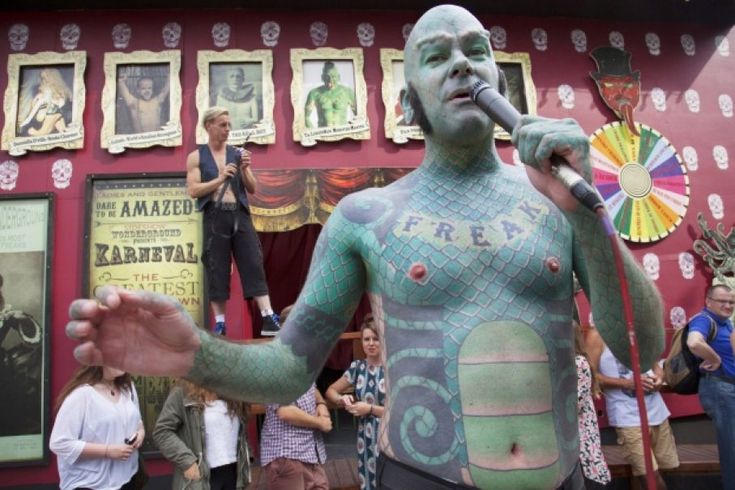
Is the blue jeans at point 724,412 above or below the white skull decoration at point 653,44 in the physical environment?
below

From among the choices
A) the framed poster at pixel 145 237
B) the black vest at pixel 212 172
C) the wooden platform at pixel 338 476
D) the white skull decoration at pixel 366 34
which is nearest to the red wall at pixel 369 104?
the white skull decoration at pixel 366 34

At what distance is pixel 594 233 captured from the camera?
1.24 meters

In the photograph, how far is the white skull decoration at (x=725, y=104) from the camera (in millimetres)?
8055

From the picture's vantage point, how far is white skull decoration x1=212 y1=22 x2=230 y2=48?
7062mm

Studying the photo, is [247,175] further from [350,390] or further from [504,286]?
[504,286]

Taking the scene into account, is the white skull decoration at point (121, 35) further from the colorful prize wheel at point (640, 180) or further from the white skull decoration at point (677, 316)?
the white skull decoration at point (677, 316)

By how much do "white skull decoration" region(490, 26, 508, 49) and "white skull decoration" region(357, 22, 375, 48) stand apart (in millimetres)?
1562

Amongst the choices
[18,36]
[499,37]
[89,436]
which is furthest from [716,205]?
[18,36]

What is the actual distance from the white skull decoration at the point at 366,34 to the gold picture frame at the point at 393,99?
19 centimetres

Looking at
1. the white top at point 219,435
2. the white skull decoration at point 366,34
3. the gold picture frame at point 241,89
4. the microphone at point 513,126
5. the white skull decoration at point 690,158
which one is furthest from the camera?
the white skull decoration at point 690,158

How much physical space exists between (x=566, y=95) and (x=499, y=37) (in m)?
1.13

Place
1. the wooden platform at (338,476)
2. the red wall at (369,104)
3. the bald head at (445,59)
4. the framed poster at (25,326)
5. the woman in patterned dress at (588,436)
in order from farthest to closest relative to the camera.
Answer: the red wall at (369,104)
the framed poster at (25,326)
the wooden platform at (338,476)
the woman in patterned dress at (588,436)
the bald head at (445,59)

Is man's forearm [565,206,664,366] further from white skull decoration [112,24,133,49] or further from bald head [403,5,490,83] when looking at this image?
white skull decoration [112,24,133,49]

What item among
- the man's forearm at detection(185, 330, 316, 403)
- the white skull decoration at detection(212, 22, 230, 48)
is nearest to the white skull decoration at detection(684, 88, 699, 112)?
the white skull decoration at detection(212, 22, 230, 48)
